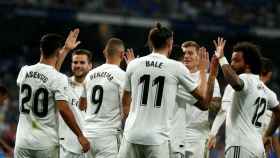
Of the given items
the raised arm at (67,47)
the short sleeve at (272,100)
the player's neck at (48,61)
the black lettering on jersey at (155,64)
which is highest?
the raised arm at (67,47)

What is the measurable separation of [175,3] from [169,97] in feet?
69.1

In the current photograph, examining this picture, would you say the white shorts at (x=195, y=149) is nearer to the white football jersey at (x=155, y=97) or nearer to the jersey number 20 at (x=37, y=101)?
the white football jersey at (x=155, y=97)

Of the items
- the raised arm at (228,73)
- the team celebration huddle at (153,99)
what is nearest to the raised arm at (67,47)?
Result: the team celebration huddle at (153,99)

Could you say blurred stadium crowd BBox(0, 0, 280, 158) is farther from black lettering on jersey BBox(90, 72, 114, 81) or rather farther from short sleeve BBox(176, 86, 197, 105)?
short sleeve BBox(176, 86, 197, 105)

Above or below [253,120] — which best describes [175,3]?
above

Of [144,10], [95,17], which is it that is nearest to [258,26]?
[144,10]

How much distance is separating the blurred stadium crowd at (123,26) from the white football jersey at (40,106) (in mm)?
17909

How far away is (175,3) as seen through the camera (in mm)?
29094

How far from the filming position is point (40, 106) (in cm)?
864

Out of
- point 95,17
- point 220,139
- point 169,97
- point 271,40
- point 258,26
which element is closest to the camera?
point 169,97

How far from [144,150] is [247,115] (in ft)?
4.40

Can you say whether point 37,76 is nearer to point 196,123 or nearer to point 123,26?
point 196,123

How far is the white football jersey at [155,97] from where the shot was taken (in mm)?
8258

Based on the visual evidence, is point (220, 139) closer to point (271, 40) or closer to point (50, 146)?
point (271, 40)
